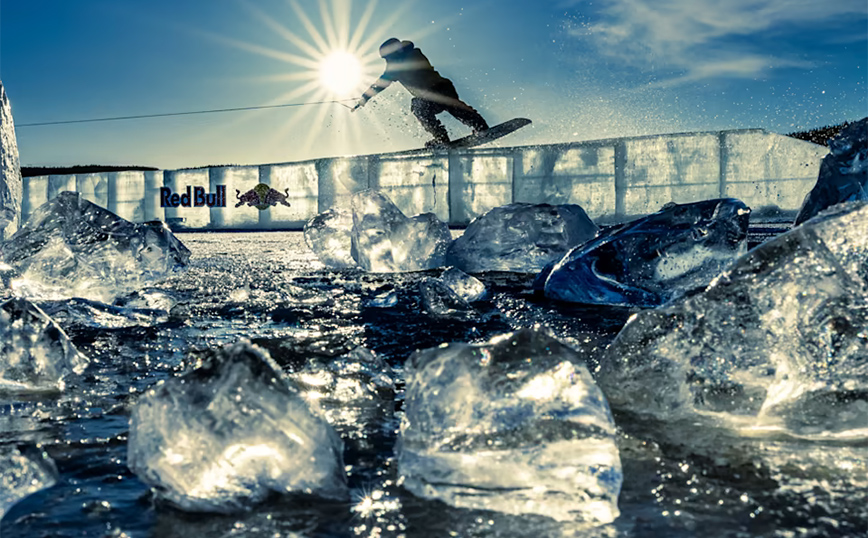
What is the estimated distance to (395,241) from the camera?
5.04m

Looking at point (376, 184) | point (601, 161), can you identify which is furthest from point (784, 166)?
point (376, 184)

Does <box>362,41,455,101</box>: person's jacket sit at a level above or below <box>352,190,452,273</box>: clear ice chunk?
above

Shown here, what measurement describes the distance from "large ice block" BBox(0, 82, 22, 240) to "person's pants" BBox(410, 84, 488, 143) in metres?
13.7

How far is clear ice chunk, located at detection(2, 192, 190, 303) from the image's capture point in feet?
12.2

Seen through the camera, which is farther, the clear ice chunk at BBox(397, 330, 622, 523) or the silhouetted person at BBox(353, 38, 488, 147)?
the silhouetted person at BBox(353, 38, 488, 147)

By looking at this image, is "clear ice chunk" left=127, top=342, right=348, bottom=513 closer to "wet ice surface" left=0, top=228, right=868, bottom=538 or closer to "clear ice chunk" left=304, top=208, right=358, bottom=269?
"wet ice surface" left=0, top=228, right=868, bottom=538

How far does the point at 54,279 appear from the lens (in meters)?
3.71

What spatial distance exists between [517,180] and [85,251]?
39.9 ft

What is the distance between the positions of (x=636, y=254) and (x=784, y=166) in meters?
11.9

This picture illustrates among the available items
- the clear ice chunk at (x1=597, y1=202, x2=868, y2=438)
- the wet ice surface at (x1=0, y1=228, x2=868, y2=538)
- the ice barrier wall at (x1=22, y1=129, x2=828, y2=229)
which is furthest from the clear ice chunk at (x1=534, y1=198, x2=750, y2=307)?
the ice barrier wall at (x1=22, y1=129, x2=828, y2=229)

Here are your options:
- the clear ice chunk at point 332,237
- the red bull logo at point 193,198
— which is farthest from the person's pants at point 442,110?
the clear ice chunk at point 332,237

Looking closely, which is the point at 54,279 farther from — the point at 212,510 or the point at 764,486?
the point at 764,486

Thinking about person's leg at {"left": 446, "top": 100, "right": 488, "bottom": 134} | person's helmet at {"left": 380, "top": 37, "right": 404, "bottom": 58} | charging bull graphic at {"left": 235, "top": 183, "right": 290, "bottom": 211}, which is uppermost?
person's helmet at {"left": 380, "top": 37, "right": 404, "bottom": 58}

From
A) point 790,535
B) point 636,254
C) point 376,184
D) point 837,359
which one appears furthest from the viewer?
point 376,184
